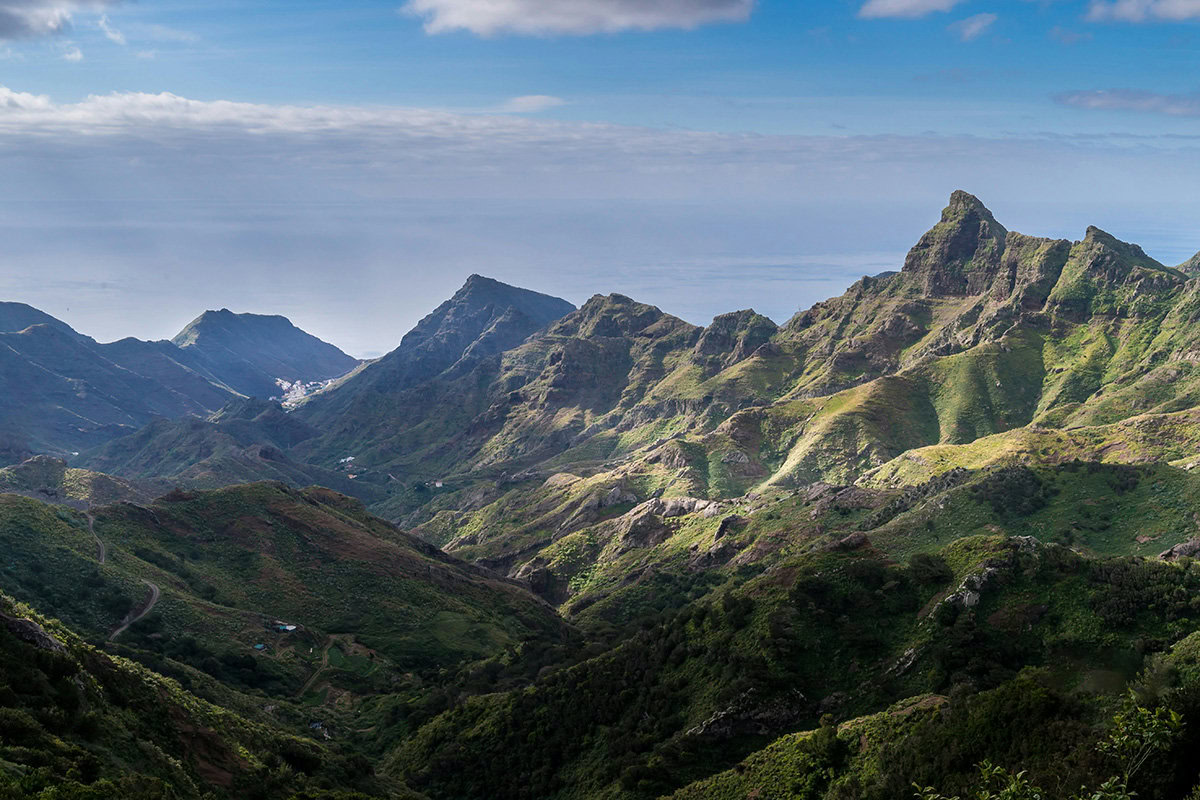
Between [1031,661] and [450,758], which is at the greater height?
[1031,661]

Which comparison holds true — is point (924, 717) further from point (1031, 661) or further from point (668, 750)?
point (668, 750)

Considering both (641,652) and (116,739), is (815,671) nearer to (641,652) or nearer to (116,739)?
(641,652)

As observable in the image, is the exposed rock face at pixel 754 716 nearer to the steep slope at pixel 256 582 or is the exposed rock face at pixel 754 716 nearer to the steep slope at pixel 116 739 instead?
the steep slope at pixel 116 739

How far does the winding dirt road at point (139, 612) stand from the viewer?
106125 millimetres

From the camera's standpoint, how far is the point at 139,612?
369 ft

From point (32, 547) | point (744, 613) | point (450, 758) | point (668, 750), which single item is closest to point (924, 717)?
point (668, 750)

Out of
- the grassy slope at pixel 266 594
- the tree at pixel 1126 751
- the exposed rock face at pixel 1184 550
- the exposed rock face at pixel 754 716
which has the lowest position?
the grassy slope at pixel 266 594

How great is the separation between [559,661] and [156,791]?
219ft

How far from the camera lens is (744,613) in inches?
3162

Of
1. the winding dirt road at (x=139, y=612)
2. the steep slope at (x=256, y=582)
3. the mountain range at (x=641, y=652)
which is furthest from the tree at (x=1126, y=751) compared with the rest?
the winding dirt road at (x=139, y=612)

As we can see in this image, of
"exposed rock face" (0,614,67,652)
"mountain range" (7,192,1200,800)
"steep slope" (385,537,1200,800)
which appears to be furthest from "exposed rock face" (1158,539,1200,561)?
"exposed rock face" (0,614,67,652)

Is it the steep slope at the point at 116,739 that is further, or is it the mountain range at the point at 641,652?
the mountain range at the point at 641,652

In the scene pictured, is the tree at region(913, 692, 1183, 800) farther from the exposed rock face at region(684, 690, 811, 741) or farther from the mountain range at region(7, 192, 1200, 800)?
the exposed rock face at region(684, 690, 811, 741)

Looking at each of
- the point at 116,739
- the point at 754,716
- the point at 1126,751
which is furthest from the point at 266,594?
the point at 1126,751
